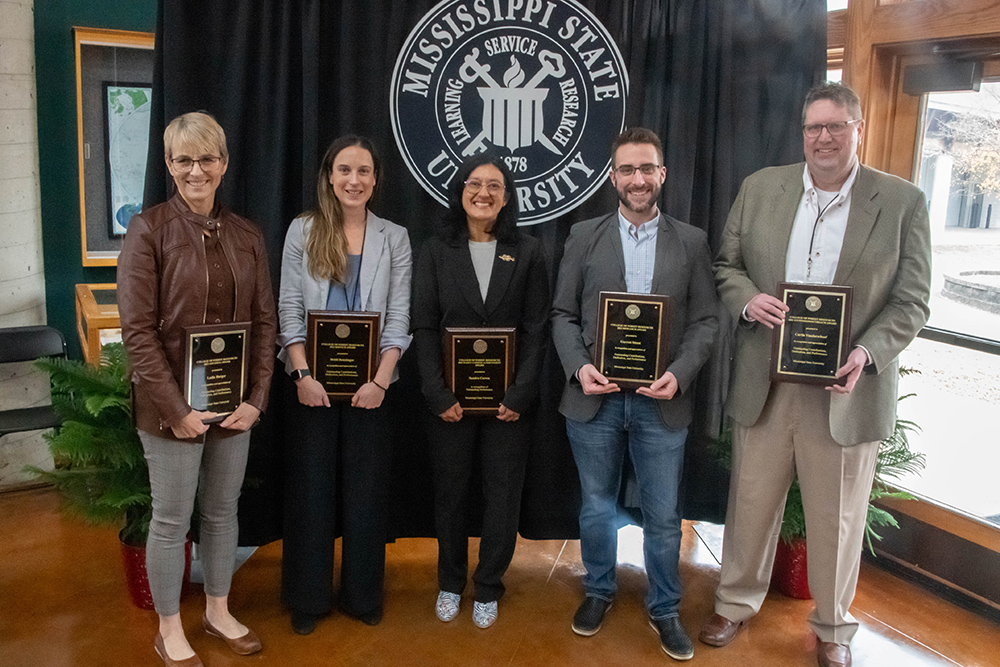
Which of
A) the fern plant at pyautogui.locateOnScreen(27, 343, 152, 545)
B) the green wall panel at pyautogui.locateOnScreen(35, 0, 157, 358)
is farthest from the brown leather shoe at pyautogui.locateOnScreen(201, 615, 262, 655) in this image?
the green wall panel at pyautogui.locateOnScreen(35, 0, 157, 358)

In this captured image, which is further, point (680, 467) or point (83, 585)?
point (83, 585)

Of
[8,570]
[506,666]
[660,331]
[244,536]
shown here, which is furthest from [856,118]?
[8,570]

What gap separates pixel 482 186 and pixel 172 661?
1.87 m

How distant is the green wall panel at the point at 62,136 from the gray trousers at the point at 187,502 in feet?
7.58

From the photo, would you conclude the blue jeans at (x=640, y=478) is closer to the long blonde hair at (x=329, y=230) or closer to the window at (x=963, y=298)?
the long blonde hair at (x=329, y=230)

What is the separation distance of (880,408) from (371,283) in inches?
67.7

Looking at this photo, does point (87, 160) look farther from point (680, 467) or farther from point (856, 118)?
point (856, 118)

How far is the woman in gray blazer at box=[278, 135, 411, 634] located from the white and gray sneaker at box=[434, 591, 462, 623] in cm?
23

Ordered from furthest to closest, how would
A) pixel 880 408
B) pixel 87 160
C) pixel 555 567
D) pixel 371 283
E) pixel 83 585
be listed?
pixel 87 160 → pixel 555 567 → pixel 83 585 → pixel 371 283 → pixel 880 408

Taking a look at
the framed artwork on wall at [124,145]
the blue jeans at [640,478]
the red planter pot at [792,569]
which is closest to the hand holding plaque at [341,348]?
the blue jeans at [640,478]

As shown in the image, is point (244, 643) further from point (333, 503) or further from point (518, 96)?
point (518, 96)

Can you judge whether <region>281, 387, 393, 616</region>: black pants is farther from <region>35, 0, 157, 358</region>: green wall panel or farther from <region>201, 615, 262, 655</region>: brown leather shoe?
<region>35, 0, 157, 358</region>: green wall panel

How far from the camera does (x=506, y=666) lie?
2.80 meters

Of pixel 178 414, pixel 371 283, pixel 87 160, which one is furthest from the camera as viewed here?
pixel 87 160
